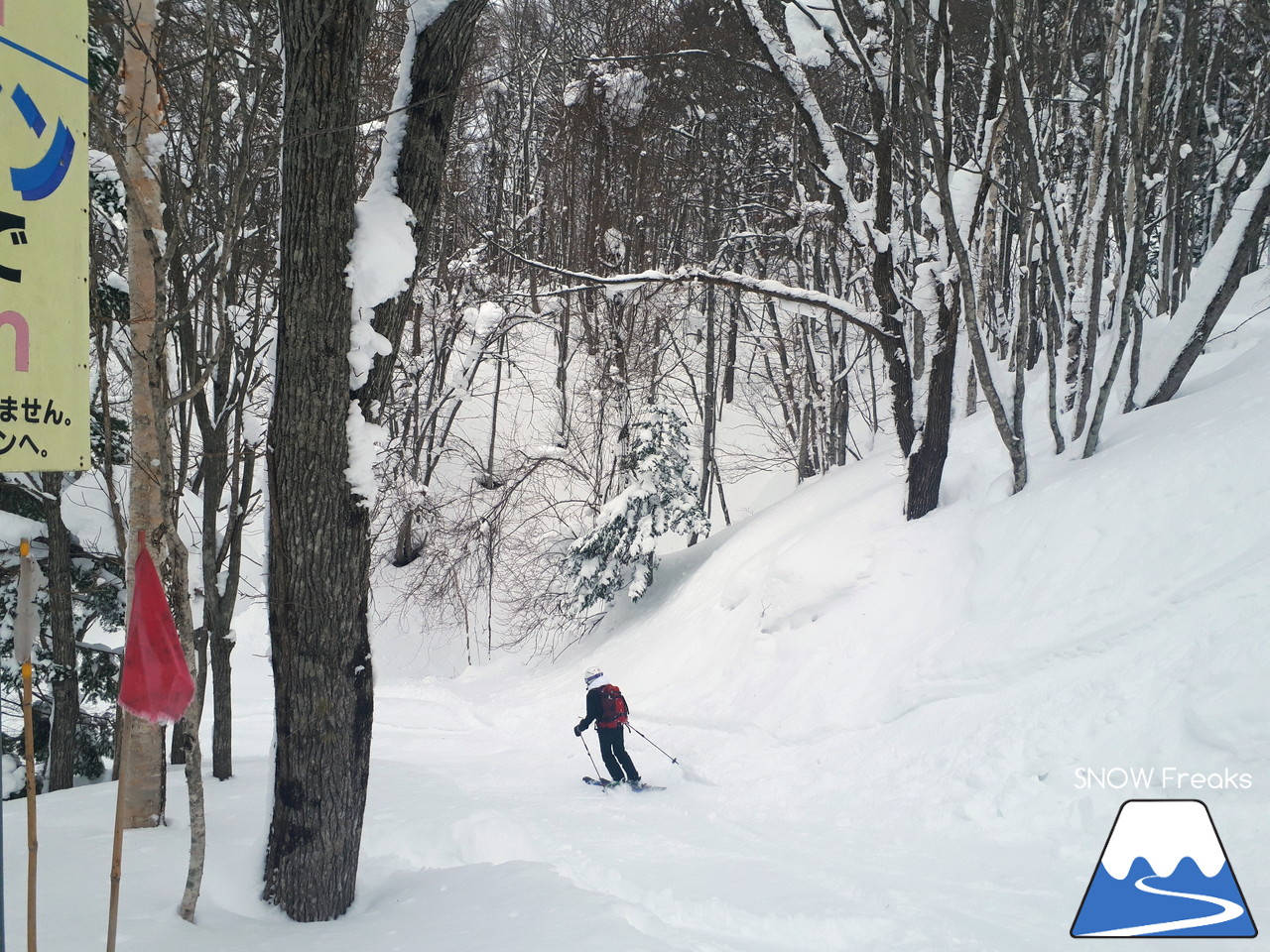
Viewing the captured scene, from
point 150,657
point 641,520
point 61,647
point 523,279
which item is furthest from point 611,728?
point 523,279

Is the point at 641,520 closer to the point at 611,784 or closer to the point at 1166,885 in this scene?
the point at 611,784

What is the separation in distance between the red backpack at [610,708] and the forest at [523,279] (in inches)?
116

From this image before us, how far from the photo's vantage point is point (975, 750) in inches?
238

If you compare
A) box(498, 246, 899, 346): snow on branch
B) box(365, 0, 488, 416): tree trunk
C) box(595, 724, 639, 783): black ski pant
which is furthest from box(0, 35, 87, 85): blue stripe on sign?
box(595, 724, 639, 783): black ski pant

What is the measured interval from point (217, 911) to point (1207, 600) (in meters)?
6.02

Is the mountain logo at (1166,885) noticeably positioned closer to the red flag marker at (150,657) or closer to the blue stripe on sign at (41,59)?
the red flag marker at (150,657)

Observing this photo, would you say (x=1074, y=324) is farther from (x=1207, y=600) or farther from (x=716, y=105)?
(x=716, y=105)

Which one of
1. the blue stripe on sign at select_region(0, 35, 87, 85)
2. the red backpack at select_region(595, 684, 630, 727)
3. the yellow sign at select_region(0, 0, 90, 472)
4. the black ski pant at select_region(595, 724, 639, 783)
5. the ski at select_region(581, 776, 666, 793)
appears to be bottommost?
the ski at select_region(581, 776, 666, 793)

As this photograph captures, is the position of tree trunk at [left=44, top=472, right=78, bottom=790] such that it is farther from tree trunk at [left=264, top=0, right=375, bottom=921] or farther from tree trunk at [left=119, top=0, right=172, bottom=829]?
tree trunk at [left=264, top=0, right=375, bottom=921]

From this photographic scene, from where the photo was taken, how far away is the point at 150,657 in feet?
11.1

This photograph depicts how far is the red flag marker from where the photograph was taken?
3.34 metres

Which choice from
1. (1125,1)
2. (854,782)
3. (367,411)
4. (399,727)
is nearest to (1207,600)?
(854,782)

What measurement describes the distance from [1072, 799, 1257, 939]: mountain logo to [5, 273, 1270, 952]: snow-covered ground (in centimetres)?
12

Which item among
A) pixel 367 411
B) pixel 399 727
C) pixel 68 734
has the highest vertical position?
pixel 367 411
